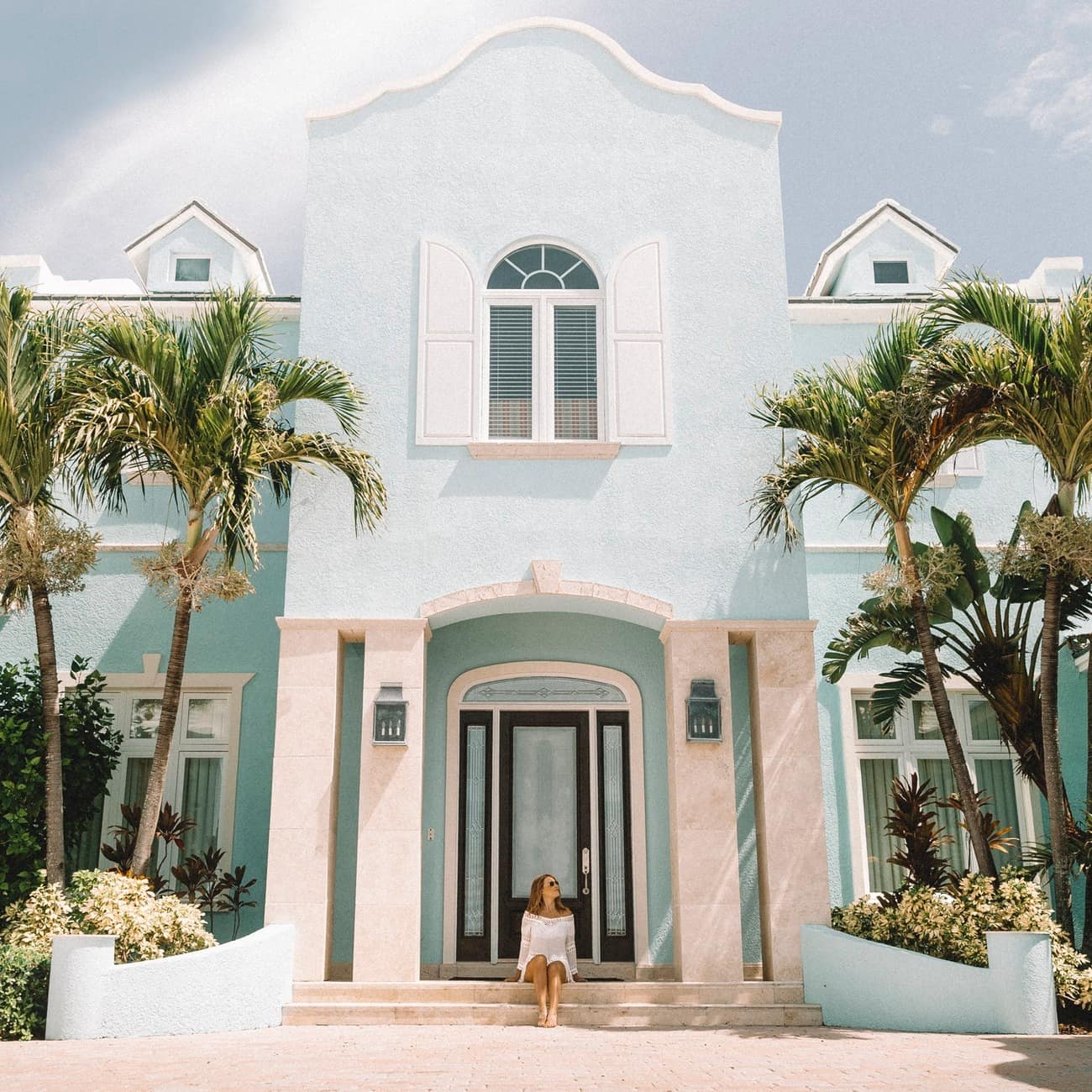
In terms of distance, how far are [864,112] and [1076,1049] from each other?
9700mm

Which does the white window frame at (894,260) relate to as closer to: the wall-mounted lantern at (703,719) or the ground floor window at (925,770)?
the ground floor window at (925,770)

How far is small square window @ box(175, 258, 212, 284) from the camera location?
16.7 metres

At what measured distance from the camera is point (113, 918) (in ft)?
30.2

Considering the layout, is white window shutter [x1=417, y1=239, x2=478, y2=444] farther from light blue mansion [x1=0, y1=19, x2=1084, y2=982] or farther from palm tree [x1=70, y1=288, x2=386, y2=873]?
palm tree [x1=70, y1=288, x2=386, y2=873]

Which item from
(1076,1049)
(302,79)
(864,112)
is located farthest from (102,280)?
(1076,1049)

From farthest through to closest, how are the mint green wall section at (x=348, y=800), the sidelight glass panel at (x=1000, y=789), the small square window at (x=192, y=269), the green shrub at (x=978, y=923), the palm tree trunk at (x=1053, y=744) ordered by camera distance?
the small square window at (x=192, y=269) < the sidelight glass panel at (x=1000, y=789) < the mint green wall section at (x=348, y=800) < the palm tree trunk at (x=1053, y=744) < the green shrub at (x=978, y=923)

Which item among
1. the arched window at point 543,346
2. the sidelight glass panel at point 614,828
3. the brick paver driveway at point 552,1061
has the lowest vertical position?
the brick paver driveway at point 552,1061

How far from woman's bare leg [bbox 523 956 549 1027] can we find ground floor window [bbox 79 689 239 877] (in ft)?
12.6

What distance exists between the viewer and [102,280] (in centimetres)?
1895

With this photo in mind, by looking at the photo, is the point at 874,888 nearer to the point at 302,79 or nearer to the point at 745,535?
the point at 745,535

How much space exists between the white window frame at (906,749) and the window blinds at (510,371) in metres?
4.46

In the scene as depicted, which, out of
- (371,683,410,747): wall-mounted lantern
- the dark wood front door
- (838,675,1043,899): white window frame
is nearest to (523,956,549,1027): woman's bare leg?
the dark wood front door

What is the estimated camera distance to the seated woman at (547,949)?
9781mm

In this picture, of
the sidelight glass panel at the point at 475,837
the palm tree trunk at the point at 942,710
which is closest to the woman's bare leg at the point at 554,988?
the sidelight glass panel at the point at 475,837
